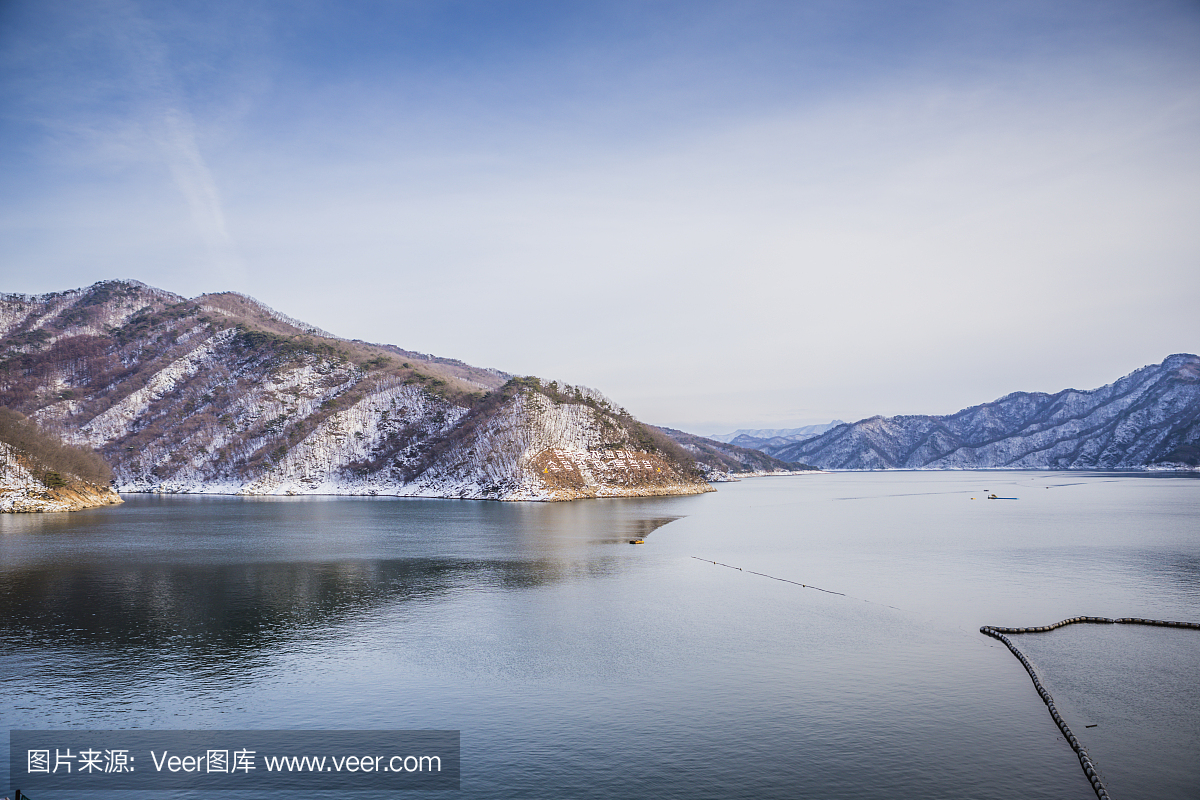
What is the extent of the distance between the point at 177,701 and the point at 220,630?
11.9 meters

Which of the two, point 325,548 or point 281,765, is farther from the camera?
point 325,548

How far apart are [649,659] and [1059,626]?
23016 mm

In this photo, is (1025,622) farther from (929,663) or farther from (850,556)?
(850,556)

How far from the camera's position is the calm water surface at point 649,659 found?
21.4 meters

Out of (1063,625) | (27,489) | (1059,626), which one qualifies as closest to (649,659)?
(1059,626)

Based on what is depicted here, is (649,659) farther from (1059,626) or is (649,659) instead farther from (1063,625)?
(1063,625)

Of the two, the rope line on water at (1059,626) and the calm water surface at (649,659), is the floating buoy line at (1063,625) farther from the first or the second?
the calm water surface at (649,659)

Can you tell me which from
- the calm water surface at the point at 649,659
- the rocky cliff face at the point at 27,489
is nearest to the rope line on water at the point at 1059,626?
the calm water surface at the point at 649,659

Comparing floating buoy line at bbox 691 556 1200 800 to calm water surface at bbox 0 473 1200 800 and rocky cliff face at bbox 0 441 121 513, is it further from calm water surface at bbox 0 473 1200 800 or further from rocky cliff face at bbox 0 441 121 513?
rocky cliff face at bbox 0 441 121 513

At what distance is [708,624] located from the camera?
40.2 meters

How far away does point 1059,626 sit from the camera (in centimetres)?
3816

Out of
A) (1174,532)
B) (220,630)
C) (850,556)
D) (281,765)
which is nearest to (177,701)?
(281,765)

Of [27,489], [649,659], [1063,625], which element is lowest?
[1063,625]

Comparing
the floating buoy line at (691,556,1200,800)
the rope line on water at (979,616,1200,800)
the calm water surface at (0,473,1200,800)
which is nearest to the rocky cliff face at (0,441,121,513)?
the calm water surface at (0,473,1200,800)
